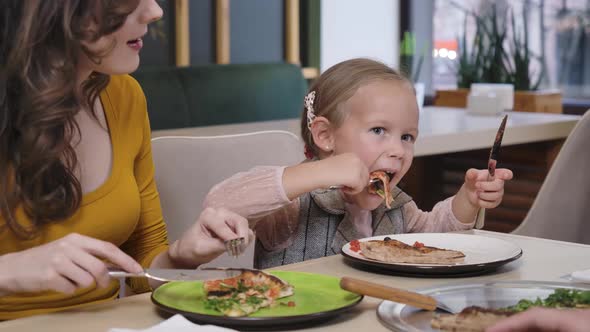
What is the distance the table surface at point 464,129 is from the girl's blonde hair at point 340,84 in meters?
0.90

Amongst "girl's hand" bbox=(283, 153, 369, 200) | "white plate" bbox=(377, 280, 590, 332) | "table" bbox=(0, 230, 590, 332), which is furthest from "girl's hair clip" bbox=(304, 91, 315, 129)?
"white plate" bbox=(377, 280, 590, 332)

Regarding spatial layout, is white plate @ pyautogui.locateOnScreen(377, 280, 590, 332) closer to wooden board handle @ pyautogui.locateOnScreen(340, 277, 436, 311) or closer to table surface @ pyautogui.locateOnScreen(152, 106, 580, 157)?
wooden board handle @ pyautogui.locateOnScreen(340, 277, 436, 311)

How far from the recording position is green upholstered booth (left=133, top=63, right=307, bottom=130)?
12.9 ft

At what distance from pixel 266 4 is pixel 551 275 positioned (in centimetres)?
366

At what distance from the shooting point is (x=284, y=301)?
3.54ft

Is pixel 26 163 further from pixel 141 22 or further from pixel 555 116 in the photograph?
pixel 555 116

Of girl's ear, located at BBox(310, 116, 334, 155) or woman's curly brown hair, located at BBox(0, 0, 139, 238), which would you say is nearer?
woman's curly brown hair, located at BBox(0, 0, 139, 238)

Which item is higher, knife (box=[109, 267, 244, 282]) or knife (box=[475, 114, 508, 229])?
knife (box=[475, 114, 508, 229])

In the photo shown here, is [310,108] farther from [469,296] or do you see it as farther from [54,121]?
[469,296]

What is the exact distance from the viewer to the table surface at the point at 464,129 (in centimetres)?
286

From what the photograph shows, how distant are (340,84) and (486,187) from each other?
1.05 feet

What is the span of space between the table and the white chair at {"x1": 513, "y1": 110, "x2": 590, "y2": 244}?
696 mm

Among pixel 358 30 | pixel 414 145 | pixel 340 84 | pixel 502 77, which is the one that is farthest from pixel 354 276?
pixel 358 30

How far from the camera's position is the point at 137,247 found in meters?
1.65
